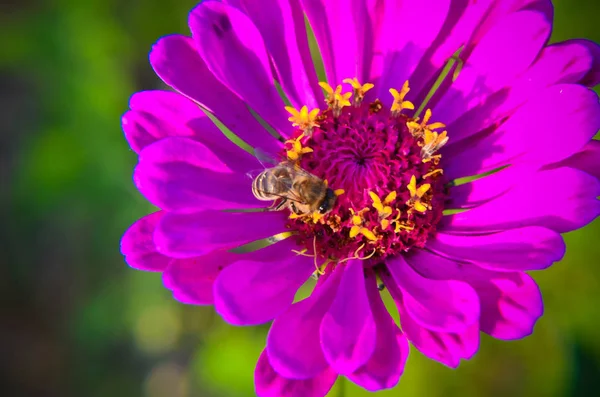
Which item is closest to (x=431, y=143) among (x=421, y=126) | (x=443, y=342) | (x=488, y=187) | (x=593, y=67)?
(x=421, y=126)

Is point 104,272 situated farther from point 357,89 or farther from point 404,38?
point 404,38

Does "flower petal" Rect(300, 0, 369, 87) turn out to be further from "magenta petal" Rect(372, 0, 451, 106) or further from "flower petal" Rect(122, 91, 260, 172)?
"flower petal" Rect(122, 91, 260, 172)

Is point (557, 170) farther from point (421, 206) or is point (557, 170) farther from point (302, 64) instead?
point (302, 64)

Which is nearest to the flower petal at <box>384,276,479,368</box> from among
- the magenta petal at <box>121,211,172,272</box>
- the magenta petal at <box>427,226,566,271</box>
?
the magenta petal at <box>427,226,566,271</box>

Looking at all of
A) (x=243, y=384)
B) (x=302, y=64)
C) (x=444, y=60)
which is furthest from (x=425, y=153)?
(x=243, y=384)

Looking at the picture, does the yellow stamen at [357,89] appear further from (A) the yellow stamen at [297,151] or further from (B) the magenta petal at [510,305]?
(B) the magenta petal at [510,305]

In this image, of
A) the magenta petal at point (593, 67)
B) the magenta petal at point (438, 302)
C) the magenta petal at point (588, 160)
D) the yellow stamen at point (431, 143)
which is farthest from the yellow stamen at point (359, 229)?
the magenta petal at point (593, 67)
